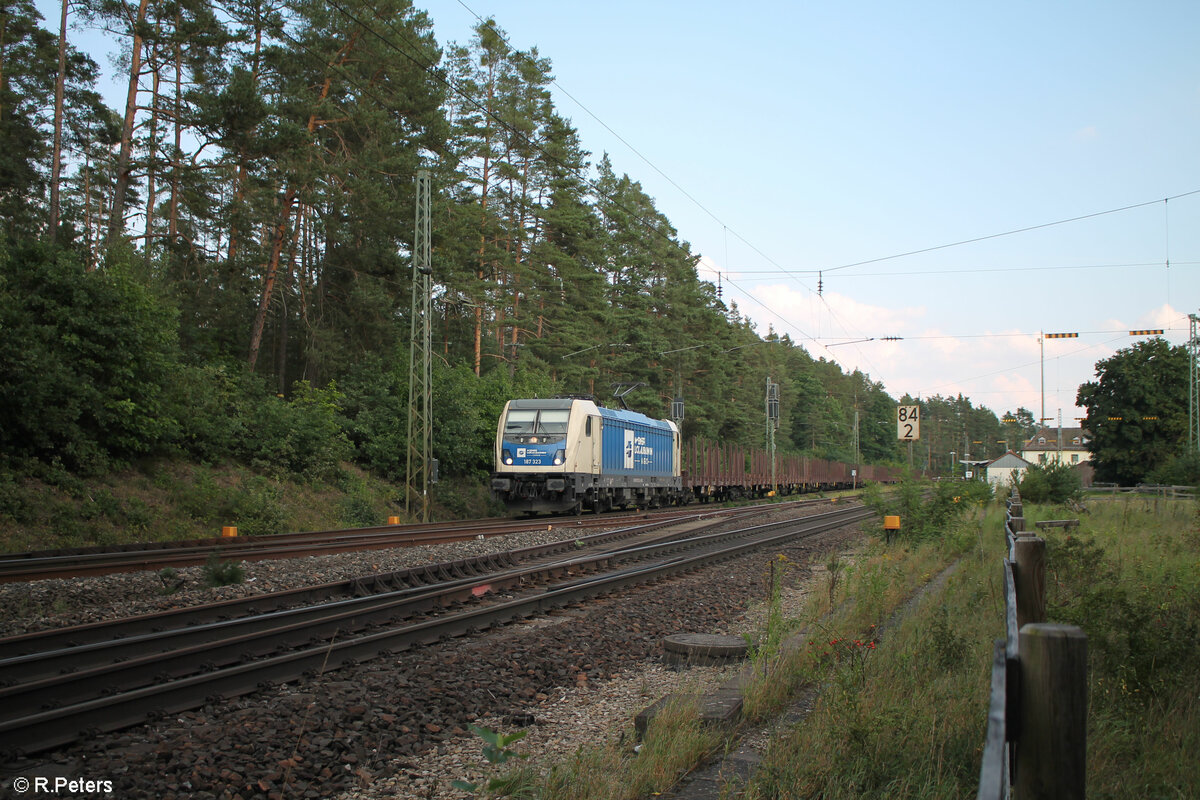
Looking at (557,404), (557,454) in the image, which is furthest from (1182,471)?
(557,454)

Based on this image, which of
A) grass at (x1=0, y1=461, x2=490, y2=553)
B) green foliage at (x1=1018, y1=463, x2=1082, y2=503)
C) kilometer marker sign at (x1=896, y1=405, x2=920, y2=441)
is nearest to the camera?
grass at (x1=0, y1=461, x2=490, y2=553)

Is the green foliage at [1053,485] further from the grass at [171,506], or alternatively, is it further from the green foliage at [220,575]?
the green foliage at [220,575]

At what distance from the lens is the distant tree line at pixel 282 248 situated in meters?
17.4

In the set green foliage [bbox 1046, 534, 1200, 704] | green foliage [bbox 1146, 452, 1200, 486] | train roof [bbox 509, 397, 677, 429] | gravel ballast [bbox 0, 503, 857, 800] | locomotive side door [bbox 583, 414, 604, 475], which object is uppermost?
train roof [bbox 509, 397, 677, 429]

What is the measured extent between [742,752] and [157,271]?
20781 millimetres

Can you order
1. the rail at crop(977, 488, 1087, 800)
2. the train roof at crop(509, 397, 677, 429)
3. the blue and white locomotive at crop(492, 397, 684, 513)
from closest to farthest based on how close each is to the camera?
the rail at crop(977, 488, 1087, 800), the blue and white locomotive at crop(492, 397, 684, 513), the train roof at crop(509, 397, 677, 429)

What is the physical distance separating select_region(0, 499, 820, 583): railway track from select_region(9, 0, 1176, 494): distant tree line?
4.76m

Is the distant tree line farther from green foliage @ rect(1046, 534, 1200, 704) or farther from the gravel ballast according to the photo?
green foliage @ rect(1046, 534, 1200, 704)

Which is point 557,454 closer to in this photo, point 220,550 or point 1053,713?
point 220,550

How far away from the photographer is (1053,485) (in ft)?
80.1

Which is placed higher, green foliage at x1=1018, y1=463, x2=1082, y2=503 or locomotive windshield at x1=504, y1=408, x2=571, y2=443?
locomotive windshield at x1=504, y1=408, x2=571, y2=443

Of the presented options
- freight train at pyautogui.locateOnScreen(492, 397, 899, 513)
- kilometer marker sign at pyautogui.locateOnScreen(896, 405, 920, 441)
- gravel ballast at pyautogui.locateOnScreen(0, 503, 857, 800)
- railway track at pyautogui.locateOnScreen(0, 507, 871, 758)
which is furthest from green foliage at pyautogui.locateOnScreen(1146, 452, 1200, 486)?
gravel ballast at pyautogui.locateOnScreen(0, 503, 857, 800)

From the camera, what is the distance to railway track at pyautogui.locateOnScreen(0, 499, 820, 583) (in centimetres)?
1052

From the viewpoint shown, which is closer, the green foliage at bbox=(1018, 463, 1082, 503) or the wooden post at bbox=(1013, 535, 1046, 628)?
the wooden post at bbox=(1013, 535, 1046, 628)
